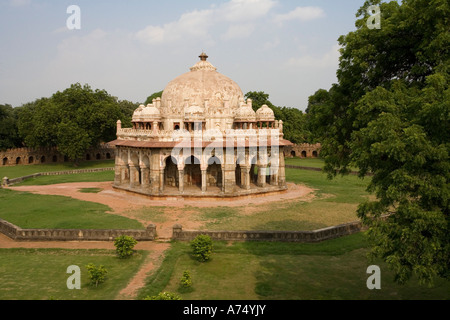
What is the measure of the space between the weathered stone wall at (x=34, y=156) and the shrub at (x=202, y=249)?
52.7 m

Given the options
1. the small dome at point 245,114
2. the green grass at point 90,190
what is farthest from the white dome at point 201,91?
the green grass at point 90,190

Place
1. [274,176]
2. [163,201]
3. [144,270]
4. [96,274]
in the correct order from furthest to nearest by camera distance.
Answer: [274,176] → [163,201] → [144,270] → [96,274]

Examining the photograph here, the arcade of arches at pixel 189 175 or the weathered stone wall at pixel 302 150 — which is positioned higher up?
the weathered stone wall at pixel 302 150

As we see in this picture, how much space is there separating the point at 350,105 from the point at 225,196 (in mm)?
20014

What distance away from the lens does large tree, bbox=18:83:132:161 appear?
55250 millimetres

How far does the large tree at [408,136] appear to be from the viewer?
403 inches

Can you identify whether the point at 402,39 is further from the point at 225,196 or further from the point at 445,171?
the point at 225,196

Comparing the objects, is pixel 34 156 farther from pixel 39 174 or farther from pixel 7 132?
pixel 39 174

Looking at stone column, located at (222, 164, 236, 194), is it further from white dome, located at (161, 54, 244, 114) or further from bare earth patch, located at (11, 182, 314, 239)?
white dome, located at (161, 54, 244, 114)

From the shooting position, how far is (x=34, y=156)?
6475 centimetres

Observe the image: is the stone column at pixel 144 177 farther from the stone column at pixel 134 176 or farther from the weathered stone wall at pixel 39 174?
the weathered stone wall at pixel 39 174

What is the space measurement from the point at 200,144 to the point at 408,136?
975 inches

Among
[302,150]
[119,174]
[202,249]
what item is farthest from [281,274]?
[302,150]

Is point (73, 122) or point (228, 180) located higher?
point (73, 122)
